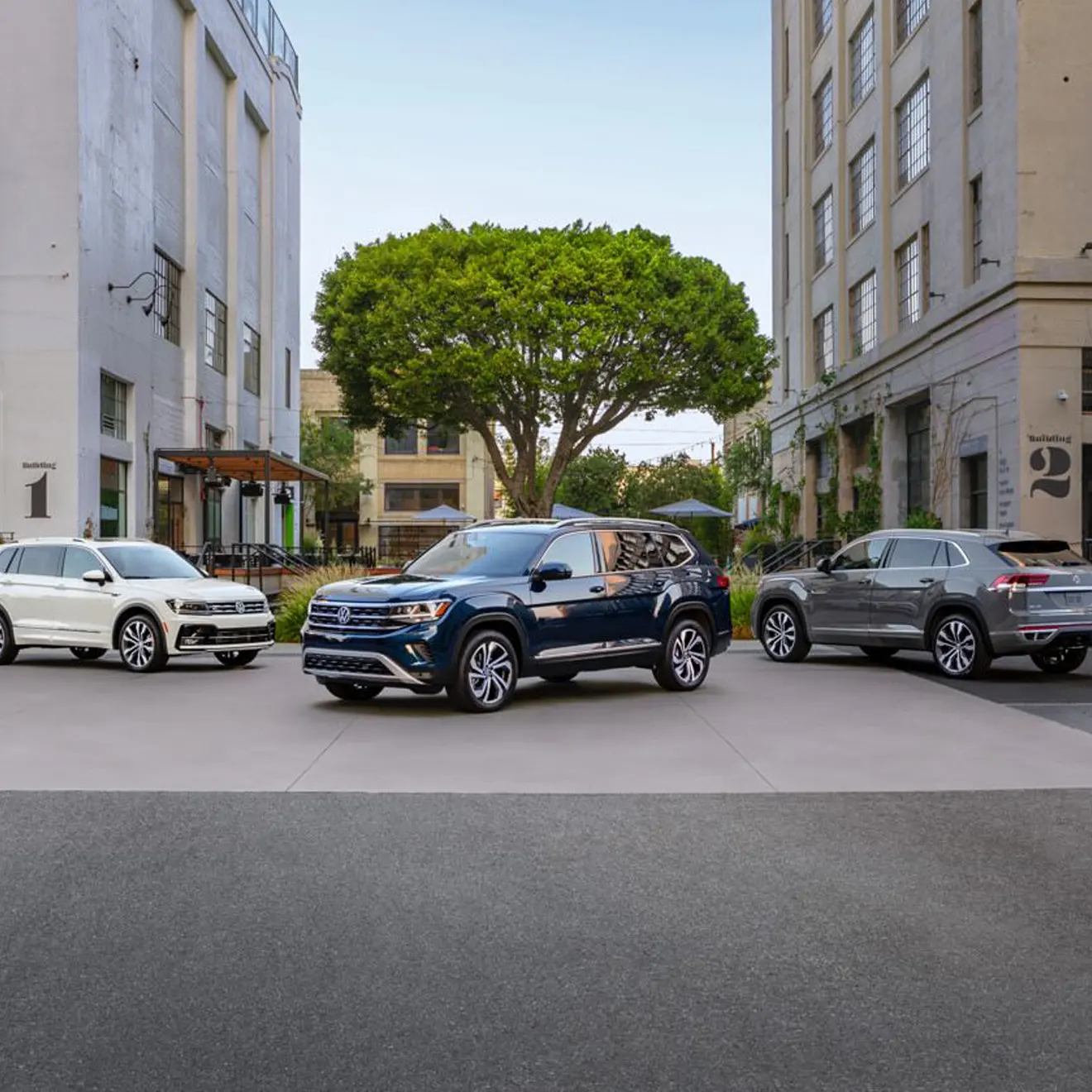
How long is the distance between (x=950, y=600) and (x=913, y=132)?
860 inches

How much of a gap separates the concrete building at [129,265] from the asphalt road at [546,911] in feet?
66.4

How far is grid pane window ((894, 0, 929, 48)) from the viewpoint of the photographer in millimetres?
33438

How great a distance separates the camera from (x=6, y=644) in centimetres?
1830

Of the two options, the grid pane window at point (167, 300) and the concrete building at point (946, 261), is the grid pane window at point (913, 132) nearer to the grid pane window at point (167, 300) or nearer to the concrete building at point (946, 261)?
the concrete building at point (946, 261)

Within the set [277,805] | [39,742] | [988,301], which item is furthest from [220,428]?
[277,805]

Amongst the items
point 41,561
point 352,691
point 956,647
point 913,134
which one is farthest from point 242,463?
point 956,647

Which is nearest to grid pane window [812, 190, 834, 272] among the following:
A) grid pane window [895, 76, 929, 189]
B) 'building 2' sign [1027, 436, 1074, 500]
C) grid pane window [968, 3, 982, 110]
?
grid pane window [895, 76, 929, 189]

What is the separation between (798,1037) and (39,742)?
27.2 feet

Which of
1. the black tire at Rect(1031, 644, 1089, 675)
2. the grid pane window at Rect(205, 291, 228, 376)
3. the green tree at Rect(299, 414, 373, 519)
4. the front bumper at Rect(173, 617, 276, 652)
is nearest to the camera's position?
the black tire at Rect(1031, 644, 1089, 675)

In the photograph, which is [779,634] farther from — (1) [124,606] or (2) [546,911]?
(2) [546,911]

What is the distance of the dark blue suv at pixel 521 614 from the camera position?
12.4 m

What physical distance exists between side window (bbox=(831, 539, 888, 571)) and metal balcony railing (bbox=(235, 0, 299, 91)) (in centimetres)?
3622

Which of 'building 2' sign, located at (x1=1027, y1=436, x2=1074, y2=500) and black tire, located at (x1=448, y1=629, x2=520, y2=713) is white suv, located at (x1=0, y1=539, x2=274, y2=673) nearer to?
black tire, located at (x1=448, y1=629, x2=520, y2=713)

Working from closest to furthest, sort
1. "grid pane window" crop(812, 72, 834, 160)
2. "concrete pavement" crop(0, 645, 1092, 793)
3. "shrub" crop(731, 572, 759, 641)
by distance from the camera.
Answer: "concrete pavement" crop(0, 645, 1092, 793) < "shrub" crop(731, 572, 759, 641) < "grid pane window" crop(812, 72, 834, 160)
